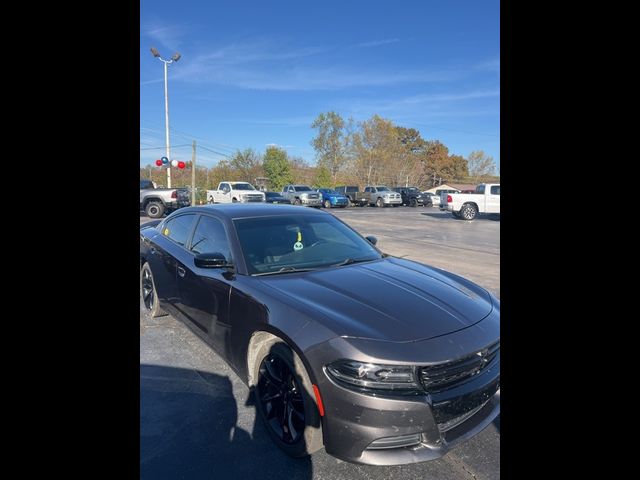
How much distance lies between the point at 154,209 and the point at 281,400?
17.2m

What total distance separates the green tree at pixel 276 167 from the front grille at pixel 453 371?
44.3 meters

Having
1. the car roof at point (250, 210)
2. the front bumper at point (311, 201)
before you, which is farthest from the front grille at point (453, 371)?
the front bumper at point (311, 201)

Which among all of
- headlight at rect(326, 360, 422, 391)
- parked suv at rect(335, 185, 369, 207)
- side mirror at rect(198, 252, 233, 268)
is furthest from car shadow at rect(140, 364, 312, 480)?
parked suv at rect(335, 185, 369, 207)

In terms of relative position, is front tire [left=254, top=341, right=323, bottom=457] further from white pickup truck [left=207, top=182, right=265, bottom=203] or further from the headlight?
white pickup truck [left=207, top=182, right=265, bottom=203]

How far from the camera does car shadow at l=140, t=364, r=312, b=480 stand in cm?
221

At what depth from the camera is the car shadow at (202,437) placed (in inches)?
86.8

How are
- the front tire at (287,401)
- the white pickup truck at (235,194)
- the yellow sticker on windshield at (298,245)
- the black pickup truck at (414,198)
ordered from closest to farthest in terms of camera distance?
the front tire at (287,401)
the yellow sticker on windshield at (298,245)
the white pickup truck at (235,194)
the black pickup truck at (414,198)

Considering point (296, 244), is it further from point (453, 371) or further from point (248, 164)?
point (248, 164)

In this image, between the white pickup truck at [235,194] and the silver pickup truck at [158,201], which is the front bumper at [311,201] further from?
the silver pickup truck at [158,201]
